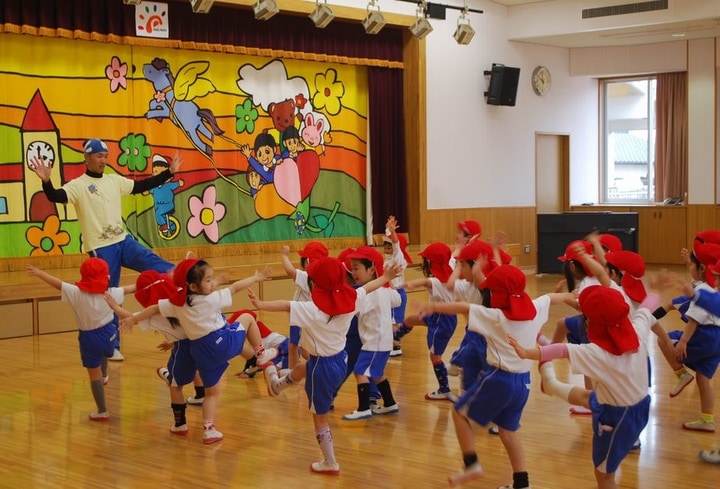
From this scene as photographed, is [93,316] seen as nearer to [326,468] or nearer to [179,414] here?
[179,414]

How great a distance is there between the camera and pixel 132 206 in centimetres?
1097

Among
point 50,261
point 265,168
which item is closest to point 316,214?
point 265,168

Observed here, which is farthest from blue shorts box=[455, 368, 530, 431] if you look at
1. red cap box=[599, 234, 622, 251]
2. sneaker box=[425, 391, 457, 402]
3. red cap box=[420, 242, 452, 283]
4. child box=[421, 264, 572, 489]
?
red cap box=[599, 234, 622, 251]

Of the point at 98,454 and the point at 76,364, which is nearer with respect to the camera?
the point at 98,454

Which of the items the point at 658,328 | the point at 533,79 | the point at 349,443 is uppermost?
the point at 533,79

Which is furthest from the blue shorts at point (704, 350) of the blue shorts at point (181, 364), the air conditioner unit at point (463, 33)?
the air conditioner unit at point (463, 33)

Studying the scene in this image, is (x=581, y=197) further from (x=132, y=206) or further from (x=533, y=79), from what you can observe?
(x=132, y=206)

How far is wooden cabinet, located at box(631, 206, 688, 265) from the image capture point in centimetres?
1530

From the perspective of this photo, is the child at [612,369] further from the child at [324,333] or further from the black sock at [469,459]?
the child at [324,333]

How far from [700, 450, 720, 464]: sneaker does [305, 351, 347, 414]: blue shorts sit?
1.97 m

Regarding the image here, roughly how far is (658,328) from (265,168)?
324 inches

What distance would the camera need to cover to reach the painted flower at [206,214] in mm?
11539

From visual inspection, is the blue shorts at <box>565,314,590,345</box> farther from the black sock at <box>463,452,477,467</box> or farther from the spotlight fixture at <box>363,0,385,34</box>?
the spotlight fixture at <box>363,0,385,34</box>

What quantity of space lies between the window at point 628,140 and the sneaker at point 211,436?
507 inches
